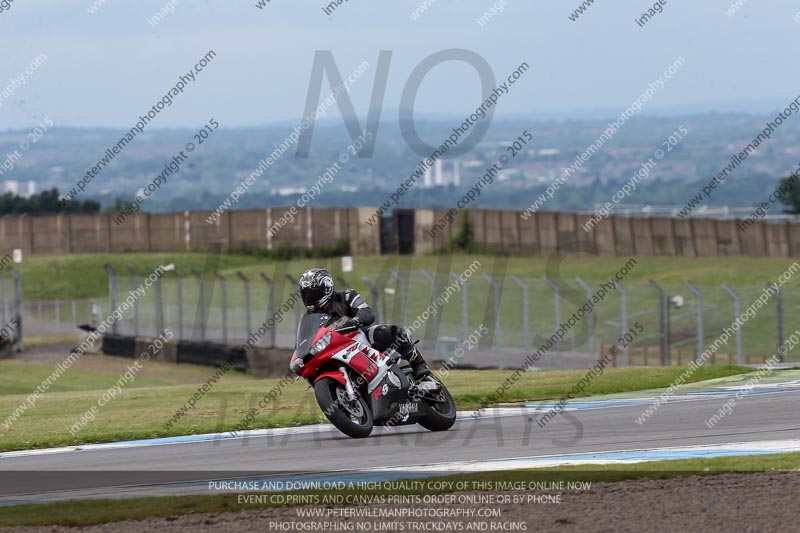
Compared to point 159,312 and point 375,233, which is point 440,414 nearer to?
point 159,312

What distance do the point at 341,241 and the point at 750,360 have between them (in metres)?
39.5

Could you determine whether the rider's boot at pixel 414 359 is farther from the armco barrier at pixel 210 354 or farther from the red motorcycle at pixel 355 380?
the armco barrier at pixel 210 354

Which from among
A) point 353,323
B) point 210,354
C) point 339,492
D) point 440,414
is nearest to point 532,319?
point 210,354

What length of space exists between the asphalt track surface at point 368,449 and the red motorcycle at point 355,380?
0.76ft

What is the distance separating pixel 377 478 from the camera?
10.4 meters

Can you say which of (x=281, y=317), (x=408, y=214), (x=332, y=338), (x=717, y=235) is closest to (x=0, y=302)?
(x=281, y=317)

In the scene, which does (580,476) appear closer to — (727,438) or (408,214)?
(727,438)

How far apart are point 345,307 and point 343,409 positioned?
997 mm

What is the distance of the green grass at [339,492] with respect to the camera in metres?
9.59

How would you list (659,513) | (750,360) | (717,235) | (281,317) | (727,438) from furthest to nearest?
(717,235)
(281,317)
(750,360)
(727,438)
(659,513)

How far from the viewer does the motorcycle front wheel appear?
12.4m

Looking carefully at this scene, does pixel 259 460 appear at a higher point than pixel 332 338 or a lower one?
lower

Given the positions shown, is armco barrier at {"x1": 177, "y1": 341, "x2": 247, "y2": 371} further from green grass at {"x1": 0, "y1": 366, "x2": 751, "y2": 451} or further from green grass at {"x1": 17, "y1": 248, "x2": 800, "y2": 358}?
green grass at {"x1": 0, "y1": 366, "x2": 751, "y2": 451}

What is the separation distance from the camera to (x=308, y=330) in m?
12.7
